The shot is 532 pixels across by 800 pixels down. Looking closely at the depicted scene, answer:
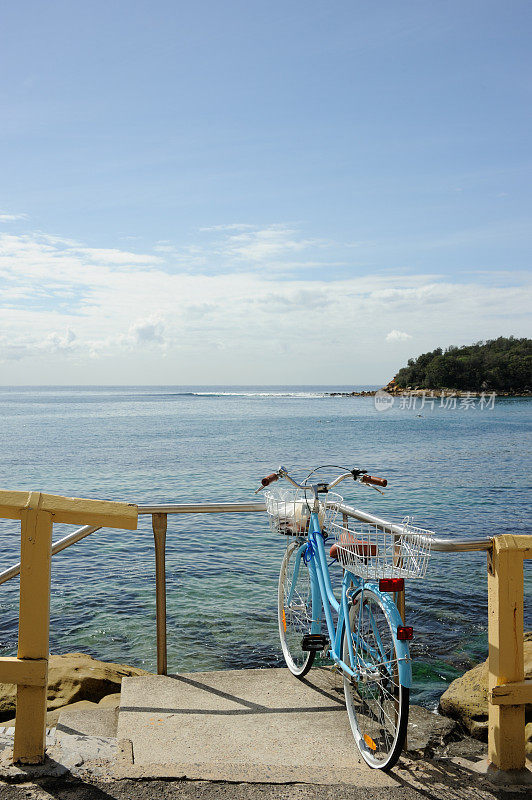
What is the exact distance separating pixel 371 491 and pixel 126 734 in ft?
74.9

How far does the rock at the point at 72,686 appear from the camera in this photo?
17.1 feet

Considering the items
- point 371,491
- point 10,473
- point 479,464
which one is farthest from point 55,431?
point 371,491

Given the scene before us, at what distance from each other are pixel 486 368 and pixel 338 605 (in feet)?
520

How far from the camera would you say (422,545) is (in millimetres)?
3400

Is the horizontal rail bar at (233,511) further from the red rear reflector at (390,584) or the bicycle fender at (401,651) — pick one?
the bicycle fender at (401,651)

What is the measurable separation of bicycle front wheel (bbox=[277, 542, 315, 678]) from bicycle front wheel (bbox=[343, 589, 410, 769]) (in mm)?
750

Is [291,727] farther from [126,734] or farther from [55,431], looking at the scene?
[55,431]

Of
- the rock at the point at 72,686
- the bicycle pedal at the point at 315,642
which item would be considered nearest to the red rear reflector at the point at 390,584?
the bicycle pedal at the point at 315,642

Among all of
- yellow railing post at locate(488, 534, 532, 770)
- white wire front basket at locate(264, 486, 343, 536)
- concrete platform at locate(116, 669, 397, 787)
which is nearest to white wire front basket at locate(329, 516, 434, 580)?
yellow railing post at locate(488, 534, 532, 770)

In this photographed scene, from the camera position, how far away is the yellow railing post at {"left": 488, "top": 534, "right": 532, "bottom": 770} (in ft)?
10.5

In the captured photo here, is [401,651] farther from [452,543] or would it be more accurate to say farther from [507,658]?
[452,543]

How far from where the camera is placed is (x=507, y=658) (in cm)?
323

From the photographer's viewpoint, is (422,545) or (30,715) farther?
(422,545)

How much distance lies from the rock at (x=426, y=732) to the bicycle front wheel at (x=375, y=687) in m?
0.18
